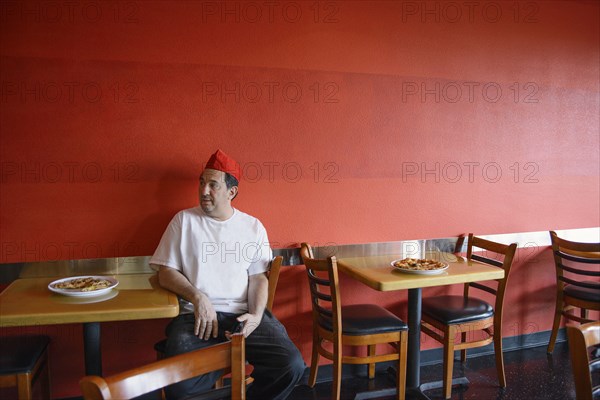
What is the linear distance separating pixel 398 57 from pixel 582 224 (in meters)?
2.17

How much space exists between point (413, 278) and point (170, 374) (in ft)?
5.72

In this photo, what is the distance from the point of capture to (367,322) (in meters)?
2.77

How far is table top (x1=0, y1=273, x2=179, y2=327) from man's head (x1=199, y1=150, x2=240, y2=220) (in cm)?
53

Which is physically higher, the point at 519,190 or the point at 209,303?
the point at 519,190

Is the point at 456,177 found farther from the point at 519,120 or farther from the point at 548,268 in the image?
the point at 548,268

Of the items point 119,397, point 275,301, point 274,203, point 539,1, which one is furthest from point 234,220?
point 539,1

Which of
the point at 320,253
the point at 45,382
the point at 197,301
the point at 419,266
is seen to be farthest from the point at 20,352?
the point at 419,266

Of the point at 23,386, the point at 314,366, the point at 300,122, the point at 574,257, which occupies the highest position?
the point at 300,122

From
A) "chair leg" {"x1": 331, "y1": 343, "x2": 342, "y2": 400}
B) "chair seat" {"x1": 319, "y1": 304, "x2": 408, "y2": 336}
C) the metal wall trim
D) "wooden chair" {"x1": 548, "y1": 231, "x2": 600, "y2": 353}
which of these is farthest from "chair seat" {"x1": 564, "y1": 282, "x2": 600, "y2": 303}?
"chair leg" {"x1": 331, "y1": 343, "x2": 342, "y2": 400}

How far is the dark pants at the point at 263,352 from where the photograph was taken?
2385mm

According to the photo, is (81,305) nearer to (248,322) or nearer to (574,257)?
(248,322)

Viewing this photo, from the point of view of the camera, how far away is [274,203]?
3092mm

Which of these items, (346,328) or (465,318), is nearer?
(346,328)

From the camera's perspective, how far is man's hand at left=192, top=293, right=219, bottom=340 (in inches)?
93.6
